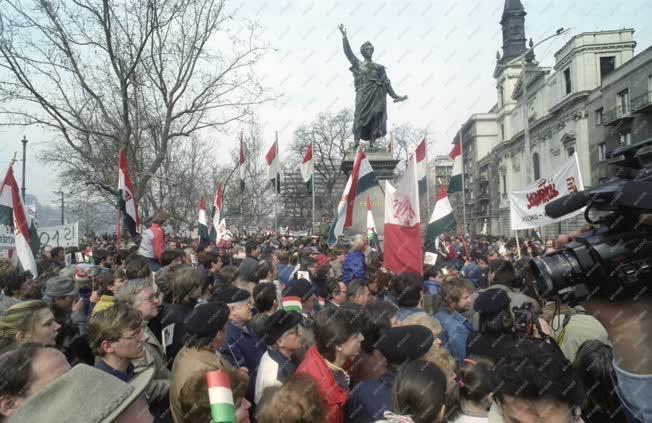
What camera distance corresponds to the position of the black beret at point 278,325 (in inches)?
158

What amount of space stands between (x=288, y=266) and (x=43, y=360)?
7568 mm

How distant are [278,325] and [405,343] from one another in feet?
3.74

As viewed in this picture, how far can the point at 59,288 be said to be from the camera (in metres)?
5.09

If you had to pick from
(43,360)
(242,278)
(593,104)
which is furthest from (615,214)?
(593,104)

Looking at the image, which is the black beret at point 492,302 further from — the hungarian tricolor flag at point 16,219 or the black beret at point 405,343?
the hungarian tricolor flag at point 16,219

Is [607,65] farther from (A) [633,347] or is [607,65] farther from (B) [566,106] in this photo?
(A) [633,347]

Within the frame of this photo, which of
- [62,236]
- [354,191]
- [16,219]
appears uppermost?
[354,191]

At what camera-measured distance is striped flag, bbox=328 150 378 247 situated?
28.3 feet

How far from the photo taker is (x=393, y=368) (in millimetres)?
3389

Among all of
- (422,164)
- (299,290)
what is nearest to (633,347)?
(299,290)

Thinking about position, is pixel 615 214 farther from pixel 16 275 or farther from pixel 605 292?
pixel 16 275

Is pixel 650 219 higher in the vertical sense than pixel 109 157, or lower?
lower

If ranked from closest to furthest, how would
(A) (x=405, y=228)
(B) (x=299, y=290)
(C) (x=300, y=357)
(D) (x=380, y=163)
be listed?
(C) (x=300, y=357) → (B) (x=299, y=290) → (A) (x=405, y=228) → (D) (x=380, y=163)

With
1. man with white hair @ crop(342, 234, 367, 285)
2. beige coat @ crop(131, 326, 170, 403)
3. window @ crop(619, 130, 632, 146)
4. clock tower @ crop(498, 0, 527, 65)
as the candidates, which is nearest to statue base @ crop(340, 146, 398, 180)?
man with white hair @ crop(342, 234, 367, 285)
